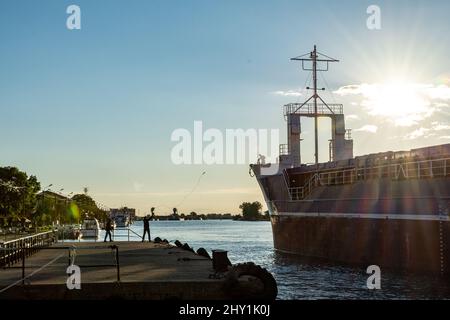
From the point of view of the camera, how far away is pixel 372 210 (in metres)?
Answer: 41.2

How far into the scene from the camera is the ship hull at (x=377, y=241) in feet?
113

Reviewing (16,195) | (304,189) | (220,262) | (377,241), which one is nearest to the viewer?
(220,262)

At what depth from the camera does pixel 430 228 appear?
34875 millimetres

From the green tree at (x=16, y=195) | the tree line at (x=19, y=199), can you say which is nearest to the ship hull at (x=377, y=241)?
the tree line at (x=19, y=199)

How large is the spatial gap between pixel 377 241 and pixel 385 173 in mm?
4594

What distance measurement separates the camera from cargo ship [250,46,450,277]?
115ft

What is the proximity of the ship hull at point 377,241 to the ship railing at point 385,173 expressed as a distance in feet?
9.02

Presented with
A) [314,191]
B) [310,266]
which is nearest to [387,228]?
[310,266]

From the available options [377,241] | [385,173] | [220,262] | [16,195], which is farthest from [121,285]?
[16,195]

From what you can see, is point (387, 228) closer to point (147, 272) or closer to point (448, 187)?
point (448, 187)

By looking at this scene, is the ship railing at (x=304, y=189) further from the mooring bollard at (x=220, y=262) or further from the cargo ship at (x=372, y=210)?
the mooring bollard at (x=220, y=262)

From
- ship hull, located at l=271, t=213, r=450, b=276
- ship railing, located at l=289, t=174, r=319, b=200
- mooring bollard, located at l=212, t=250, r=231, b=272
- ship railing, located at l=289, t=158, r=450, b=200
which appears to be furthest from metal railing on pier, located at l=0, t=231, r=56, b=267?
ship railing, located at l=289, t=174, r=319, b=200

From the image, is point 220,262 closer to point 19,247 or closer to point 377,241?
point 19,247

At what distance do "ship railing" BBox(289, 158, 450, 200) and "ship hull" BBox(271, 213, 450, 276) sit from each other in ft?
9.02
